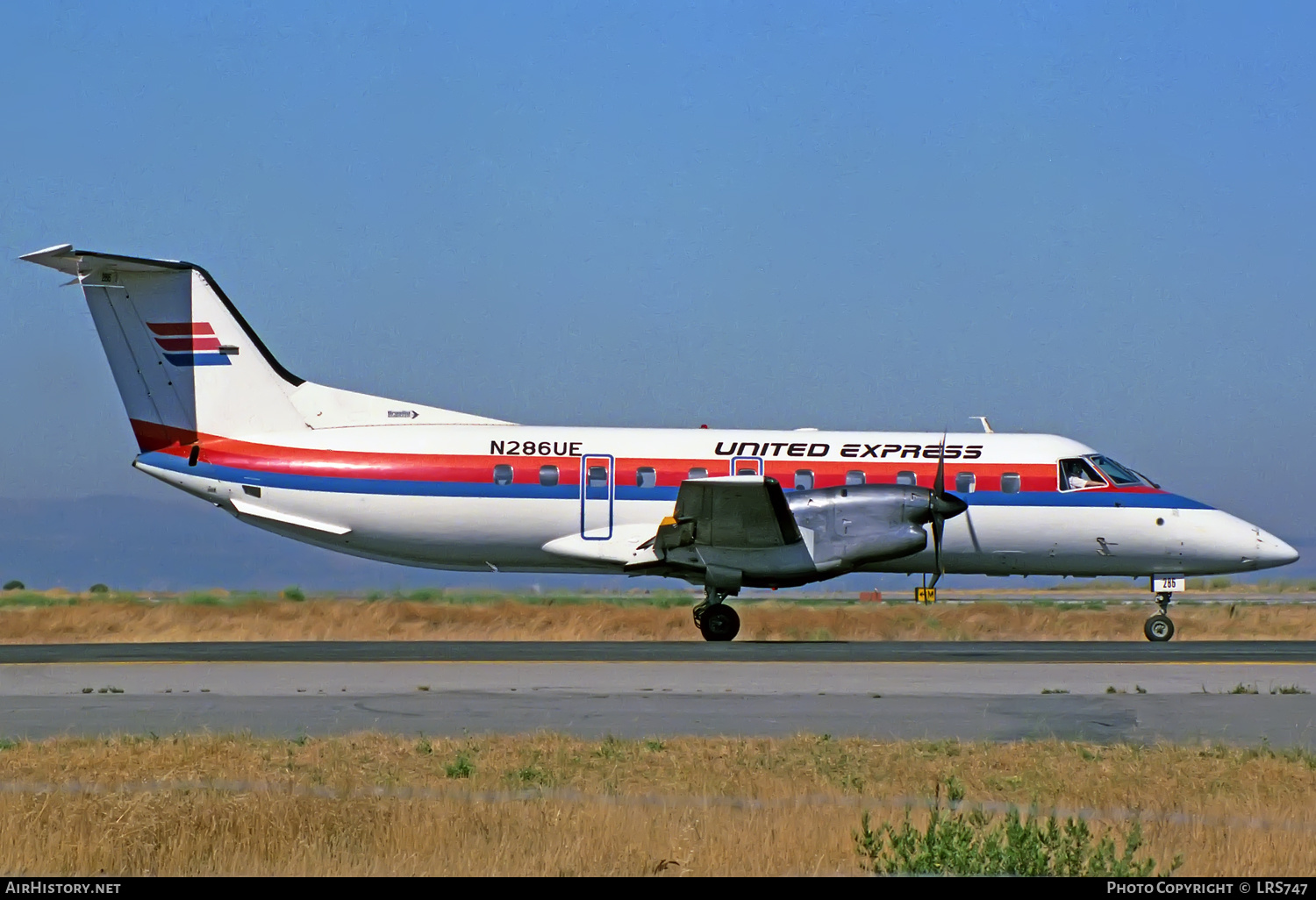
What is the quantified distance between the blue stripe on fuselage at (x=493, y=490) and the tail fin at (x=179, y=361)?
29.0 inches

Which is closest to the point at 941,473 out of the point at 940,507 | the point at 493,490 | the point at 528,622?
the point at 940,507

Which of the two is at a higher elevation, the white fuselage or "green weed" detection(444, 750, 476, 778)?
the white fuselage

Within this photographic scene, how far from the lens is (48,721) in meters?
13.7

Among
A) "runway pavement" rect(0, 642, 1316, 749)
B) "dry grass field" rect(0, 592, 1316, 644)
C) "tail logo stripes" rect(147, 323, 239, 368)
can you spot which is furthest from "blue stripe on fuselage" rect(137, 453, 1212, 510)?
"dry grass field" rect(0, 592, 1316, 644)

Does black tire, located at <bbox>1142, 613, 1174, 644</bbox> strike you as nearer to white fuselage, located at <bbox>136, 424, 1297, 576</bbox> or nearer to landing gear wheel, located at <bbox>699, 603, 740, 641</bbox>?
white fuselage, located at <bbox>136, 424, 1297, 576</bbox>

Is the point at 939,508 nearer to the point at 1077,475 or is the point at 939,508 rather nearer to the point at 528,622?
the point at 1077,475

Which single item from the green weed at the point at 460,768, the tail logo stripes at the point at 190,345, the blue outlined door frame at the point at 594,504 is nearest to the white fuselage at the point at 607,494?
the blue outlined door frame at the point at 594,504

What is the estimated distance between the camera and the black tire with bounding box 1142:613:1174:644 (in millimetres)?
25188

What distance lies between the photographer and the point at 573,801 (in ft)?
31.0

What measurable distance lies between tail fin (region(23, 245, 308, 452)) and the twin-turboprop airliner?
0.11 feet

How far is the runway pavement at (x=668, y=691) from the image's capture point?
13.6 metres

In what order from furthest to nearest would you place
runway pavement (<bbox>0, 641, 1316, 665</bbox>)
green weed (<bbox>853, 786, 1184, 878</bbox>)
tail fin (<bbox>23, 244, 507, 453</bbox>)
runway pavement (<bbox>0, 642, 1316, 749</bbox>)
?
tail fin (<bbox>23, 244, 507, 453</bbox>) < runway pavement (<bbox>0, 641, 1316, 665</bbox>) < runway pavement (<bbox>0, 642, 1316, 749</bbox>) < green weed (<bbox>853, 786, 1184, 878</bbox>)

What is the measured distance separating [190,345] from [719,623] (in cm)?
1094
